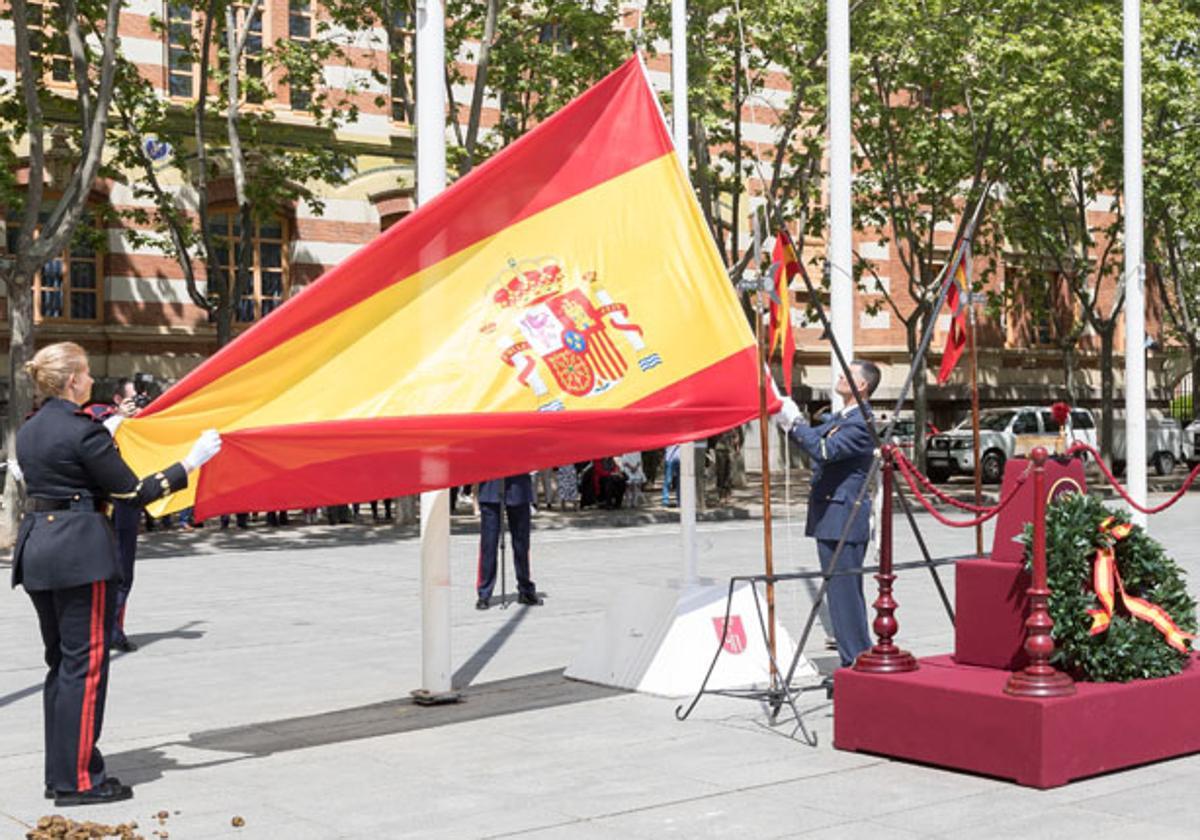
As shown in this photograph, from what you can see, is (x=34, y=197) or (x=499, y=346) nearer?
(x=499, y=346)

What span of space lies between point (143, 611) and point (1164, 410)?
43637mm

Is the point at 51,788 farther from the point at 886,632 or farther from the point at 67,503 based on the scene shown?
the point at 886,632

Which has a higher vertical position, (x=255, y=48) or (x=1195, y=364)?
(x=255, y=48)

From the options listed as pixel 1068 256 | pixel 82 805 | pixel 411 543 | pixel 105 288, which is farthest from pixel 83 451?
pixel 1068 256

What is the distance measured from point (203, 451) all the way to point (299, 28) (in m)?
27.5

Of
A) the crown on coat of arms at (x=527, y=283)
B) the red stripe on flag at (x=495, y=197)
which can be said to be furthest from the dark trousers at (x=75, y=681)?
the crown on coat of arms at (x=527, y=283)

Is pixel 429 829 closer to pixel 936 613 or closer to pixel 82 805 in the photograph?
pixel 82 805

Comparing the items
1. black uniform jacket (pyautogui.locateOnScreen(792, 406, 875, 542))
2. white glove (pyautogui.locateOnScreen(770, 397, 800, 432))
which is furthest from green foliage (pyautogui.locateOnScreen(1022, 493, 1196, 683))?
black uniform jacket (pyautogui.locateOnScreen(792, 406, 875, 542))

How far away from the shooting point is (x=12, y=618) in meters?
14.9

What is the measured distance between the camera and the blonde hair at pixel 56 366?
301 inches

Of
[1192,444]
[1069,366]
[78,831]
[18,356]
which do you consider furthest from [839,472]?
[1192,444]

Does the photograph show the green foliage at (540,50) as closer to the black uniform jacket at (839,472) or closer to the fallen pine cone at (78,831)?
the black uniform jacket at (839,472)

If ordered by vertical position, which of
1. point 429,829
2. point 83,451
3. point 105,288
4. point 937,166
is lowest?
point 429,829

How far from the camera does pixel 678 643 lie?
33.6 ft
